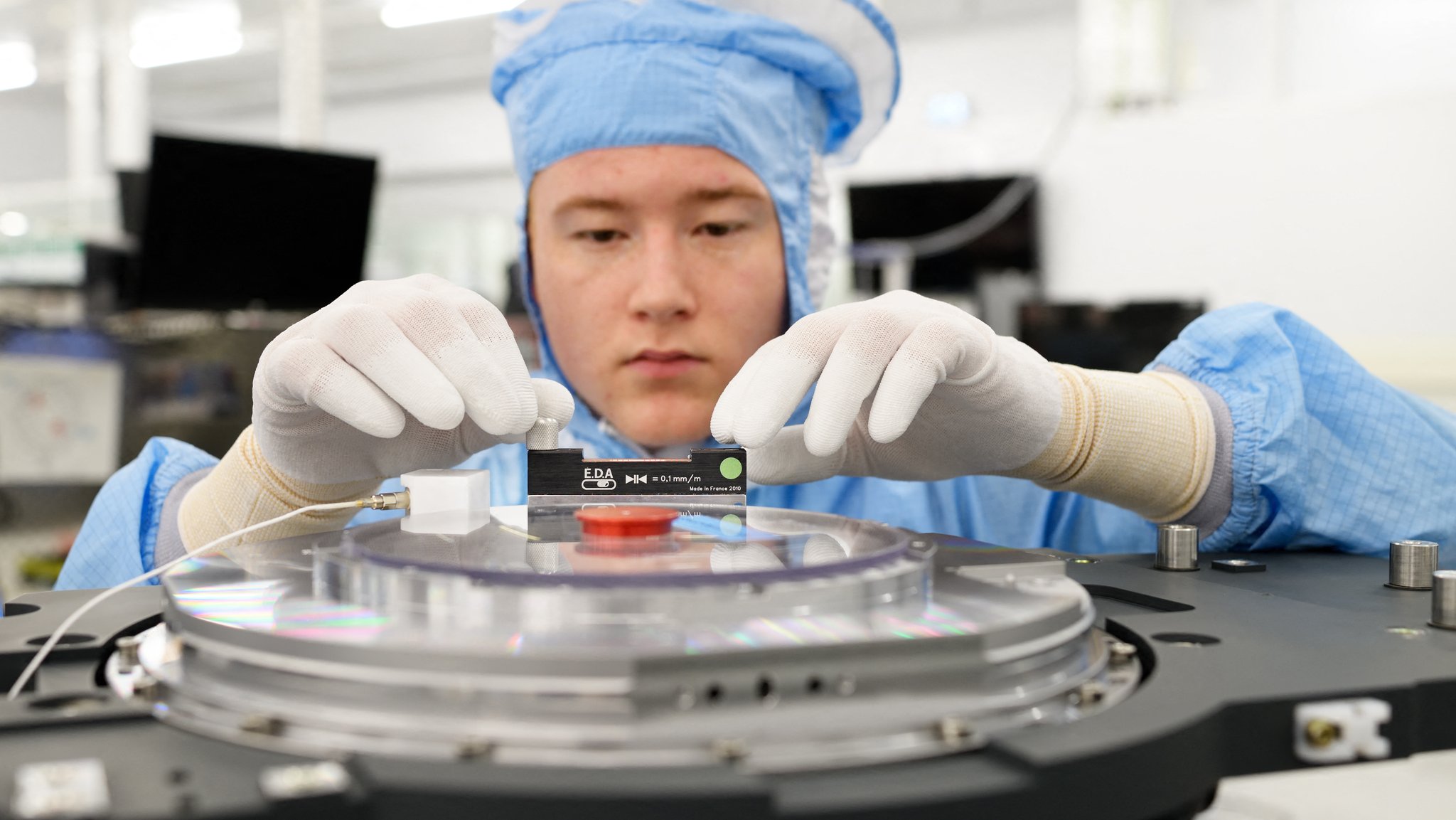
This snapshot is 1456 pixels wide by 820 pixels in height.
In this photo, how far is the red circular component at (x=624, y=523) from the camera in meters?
0.63

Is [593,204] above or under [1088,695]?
above

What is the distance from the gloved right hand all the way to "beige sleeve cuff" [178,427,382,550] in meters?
0.06

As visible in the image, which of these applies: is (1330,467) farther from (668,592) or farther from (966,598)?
(668,592)

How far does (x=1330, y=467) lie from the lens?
38.1 inches

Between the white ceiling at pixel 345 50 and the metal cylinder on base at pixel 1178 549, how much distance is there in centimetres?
520

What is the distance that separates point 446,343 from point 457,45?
24.9 ft

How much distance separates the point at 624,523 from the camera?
24.9 inches

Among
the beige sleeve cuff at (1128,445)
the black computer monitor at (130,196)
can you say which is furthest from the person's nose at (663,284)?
the black computer monitor at (130,196)

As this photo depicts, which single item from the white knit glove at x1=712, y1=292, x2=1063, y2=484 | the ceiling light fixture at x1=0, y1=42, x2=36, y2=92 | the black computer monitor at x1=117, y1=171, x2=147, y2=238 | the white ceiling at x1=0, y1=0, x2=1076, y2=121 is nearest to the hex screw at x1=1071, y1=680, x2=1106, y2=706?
the white knit glove at x1=712, y1=292, x2=1063, y2=484

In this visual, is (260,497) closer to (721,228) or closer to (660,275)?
(660,275)

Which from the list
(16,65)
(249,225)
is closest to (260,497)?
(249,225)

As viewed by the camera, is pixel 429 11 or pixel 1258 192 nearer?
pixel 1258 192

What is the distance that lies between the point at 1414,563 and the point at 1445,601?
0.12 metres

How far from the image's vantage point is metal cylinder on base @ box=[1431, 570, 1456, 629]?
598 millimetres
